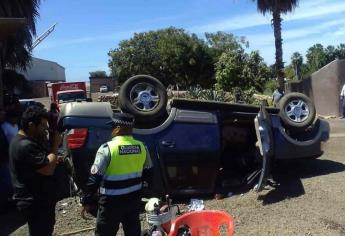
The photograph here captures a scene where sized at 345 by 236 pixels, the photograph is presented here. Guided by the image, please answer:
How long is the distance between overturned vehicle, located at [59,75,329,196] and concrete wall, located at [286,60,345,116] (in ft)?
44.4

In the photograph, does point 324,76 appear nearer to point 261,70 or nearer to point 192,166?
point 261,70

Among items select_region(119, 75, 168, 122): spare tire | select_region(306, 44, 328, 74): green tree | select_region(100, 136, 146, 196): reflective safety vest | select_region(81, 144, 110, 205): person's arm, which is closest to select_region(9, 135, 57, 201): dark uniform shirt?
select_region(81, 144, 110, 205): person's arm

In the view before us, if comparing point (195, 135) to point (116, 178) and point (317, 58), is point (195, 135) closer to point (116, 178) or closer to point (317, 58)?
point (116, 178)

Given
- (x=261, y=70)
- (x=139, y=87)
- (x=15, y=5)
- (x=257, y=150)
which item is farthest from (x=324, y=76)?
(x=139, y=87)

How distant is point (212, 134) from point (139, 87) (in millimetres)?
1218

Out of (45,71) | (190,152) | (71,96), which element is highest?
(45,71)

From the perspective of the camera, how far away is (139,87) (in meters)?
7.69

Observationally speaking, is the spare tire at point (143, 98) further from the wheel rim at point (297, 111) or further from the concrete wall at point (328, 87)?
the concrete wall at point (328, 87)

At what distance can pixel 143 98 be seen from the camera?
764cm

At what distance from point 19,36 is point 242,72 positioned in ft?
43.0

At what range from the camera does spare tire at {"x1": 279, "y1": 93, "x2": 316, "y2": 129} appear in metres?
8.31

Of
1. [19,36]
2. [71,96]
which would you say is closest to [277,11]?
[19,36]

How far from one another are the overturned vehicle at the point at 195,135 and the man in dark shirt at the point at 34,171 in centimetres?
222

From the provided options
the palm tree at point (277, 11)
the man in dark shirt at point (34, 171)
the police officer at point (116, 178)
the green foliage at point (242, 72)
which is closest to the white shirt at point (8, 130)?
the man in dark shirt at point (34, 171)
